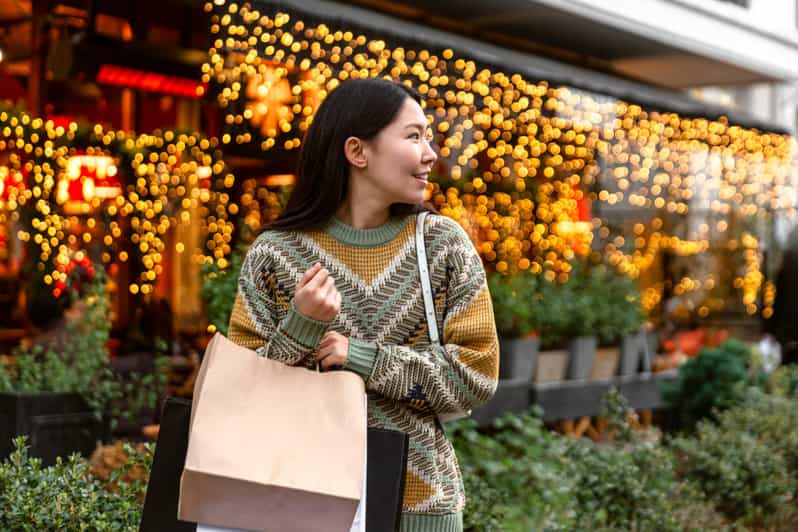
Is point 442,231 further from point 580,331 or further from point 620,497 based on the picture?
point 580,331

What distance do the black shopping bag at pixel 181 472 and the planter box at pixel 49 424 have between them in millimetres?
3462

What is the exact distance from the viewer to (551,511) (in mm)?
5934

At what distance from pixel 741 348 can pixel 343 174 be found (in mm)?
6705

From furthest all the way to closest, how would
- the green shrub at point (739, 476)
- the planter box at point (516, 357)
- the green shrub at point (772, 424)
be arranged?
the planter box at point (516, 357) → the green shrub at point (772, 424) → the green shrub at point (739, 476)

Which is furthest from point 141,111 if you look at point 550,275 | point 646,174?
point 646,174

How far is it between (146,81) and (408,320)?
8715 millimetres

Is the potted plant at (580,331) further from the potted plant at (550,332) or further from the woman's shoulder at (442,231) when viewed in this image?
the woman's shoulder at (442,231)

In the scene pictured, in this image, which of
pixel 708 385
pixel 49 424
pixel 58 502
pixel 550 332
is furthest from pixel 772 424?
pixel 58 502

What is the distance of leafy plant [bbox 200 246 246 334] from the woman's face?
129 inches

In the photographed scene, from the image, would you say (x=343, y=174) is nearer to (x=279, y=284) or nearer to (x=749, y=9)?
(x=279, y=284)

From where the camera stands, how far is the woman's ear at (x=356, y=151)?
99.2 inches

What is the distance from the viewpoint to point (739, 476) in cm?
586

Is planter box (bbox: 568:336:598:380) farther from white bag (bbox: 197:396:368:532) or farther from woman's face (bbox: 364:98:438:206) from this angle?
white bag (bbox: 197:396:368:532)

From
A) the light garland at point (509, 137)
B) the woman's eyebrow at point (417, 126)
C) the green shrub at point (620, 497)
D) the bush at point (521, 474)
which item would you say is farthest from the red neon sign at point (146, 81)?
the woman's eyebrow at point (417, 126)
